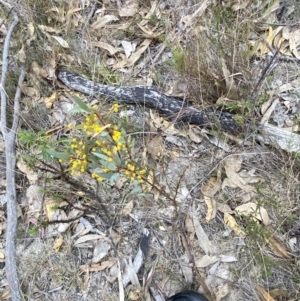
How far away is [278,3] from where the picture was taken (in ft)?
7.14

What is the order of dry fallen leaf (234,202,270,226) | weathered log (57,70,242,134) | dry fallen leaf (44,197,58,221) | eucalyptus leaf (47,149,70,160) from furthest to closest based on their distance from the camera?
dry fallen leaf (44,197,58,221) → weathered log (57,70,242,134) → dry fallen leaf (234,202,270,226) → eucalyptus leaf (47,149,70,160)

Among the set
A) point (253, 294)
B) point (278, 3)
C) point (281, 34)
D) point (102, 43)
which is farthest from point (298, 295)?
point (102, 43)

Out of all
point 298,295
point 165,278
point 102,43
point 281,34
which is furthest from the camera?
point 102,43

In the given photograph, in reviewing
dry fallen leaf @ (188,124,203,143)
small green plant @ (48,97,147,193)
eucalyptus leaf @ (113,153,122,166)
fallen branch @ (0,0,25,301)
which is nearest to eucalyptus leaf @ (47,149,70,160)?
small green plant @ (48,97,147,193)

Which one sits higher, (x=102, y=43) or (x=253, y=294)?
(x=102, y=43)

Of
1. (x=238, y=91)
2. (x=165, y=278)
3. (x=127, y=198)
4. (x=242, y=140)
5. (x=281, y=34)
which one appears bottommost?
(x=165, y=278)

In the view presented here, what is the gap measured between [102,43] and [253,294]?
140 cm

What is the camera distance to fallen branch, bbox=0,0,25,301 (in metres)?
2.02

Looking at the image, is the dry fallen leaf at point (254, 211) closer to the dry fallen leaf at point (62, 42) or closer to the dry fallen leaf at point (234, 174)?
the dry fallen leaf at point (234, 174)

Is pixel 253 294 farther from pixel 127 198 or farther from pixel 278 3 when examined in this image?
pixel 278 3

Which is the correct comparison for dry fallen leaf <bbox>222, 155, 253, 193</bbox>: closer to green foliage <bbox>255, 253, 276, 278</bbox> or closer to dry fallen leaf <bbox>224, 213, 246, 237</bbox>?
dry fallen leaf <bbox>224, 213, 246, 237</bbox>

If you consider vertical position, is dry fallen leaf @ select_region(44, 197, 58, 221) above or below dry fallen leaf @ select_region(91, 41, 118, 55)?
below

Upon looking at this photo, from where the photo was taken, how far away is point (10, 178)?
2.14m

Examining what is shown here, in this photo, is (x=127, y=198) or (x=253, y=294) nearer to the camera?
(x=253, y=294)
